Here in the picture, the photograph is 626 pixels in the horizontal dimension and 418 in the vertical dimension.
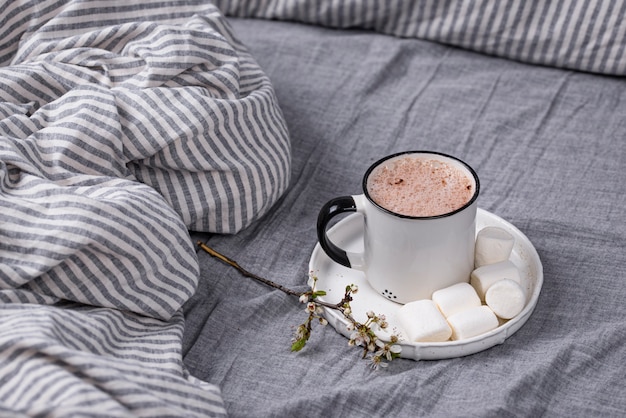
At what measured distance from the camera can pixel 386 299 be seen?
2.93 feet

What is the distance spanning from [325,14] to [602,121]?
1.63 feet

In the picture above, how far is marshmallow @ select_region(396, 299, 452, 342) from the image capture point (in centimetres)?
81

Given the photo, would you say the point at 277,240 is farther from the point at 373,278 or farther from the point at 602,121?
the point at 602,121

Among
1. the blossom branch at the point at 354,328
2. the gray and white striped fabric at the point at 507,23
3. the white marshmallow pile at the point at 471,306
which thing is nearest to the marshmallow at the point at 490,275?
the white marshmallow pile at the point at 471,306

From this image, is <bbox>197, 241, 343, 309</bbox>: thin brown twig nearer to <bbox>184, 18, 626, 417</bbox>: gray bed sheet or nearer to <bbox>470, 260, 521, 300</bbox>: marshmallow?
<bbox>184, 18, 626, 417</bbox>: gray bed sheet

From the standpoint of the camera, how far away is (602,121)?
1.16m

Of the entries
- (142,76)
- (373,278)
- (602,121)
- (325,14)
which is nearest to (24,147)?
(142,76)

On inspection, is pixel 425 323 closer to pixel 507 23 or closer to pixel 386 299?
pixel 386 299

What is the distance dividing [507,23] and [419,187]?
54 cm

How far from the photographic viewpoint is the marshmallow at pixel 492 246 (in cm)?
89

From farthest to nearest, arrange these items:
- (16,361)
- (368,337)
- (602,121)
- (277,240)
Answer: (602,121)
(277,240)
(368,337)
(16,361)

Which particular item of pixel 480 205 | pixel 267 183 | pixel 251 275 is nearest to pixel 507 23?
pixel 480 205

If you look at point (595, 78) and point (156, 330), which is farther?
point (595, 78)

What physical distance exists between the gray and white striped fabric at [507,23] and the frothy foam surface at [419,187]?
486mm
